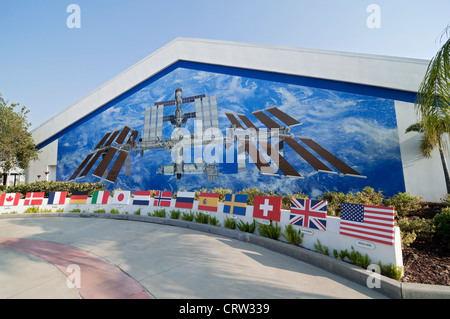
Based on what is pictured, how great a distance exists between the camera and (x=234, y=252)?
574 centimetres

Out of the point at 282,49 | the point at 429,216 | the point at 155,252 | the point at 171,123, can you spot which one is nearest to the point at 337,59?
the point at 282,49

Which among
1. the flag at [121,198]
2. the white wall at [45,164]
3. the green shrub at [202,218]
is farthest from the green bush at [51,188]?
the green shrub at [202,218]

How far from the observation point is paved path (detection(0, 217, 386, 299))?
378 centimetres

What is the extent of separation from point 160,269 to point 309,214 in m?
3.70

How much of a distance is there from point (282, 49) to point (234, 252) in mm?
12570

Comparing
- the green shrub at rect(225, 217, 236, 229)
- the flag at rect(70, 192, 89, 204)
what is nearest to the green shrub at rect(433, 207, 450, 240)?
the green shrub at rect(225, 217, 236, 229)

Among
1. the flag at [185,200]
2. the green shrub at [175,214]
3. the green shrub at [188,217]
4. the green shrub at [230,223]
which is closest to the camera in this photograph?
the green shrub at [230,223]

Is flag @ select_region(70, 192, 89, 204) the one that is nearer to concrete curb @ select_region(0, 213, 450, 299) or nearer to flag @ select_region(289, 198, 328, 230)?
concrete curb @ select_region(0, 213, 450, 299)

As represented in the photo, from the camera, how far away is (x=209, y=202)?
28.9ft

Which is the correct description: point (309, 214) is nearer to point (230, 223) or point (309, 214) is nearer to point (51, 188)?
point (230, 223)

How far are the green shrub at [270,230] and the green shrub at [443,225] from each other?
3730 millimetres

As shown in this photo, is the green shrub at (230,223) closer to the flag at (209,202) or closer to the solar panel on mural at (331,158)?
the flag at (209,202)

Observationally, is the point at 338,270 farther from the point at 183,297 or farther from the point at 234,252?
the point at 183,297

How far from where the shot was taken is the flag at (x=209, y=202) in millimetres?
8648
